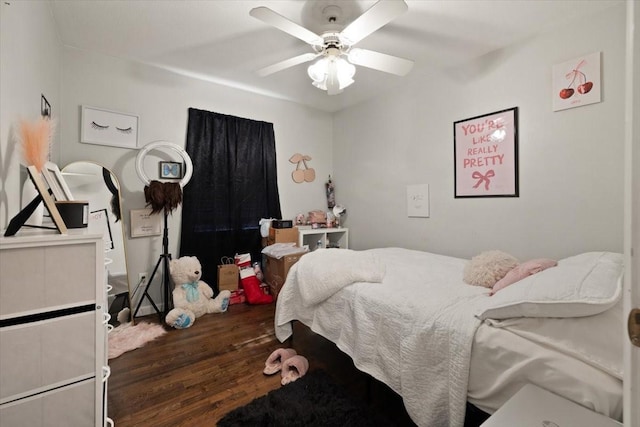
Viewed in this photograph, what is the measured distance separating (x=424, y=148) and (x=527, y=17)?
125 cm

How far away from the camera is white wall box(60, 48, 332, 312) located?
240cm

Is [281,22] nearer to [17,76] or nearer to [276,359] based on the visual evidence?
[17,76]

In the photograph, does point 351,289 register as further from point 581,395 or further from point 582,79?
point 582,79

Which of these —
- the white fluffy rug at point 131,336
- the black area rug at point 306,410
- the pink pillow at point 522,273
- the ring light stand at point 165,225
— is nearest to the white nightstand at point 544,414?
the pink pillow at point 522,273

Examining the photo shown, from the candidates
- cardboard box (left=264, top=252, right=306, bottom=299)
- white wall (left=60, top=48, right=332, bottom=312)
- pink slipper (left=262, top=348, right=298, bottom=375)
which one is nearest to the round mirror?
white wall (left=60, top=48, right=332, bottom=312)

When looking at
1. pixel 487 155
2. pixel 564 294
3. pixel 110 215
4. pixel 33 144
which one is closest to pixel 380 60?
pixel 487 155

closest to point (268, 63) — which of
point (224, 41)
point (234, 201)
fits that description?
point (224, 41)

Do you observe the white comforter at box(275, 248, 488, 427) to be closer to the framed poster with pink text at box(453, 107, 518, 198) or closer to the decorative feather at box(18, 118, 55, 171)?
the framed poster with pink text at box(453, 107, 518, 198)

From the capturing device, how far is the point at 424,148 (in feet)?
9.50

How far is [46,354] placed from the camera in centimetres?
91

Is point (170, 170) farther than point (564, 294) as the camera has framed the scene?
Yes

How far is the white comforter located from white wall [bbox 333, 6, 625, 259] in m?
0.81

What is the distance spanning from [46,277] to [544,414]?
1588 mm

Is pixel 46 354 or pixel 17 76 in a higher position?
pixel 17 76
